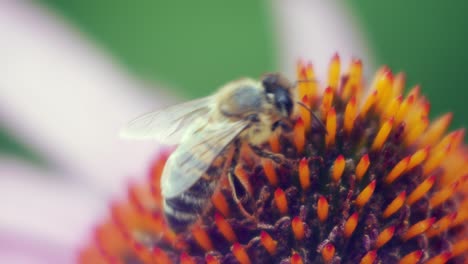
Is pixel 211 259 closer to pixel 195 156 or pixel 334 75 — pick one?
pixel 195 156

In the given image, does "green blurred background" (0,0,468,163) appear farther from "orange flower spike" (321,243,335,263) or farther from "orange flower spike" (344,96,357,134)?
"orange flower spike" (321,243,335,263)

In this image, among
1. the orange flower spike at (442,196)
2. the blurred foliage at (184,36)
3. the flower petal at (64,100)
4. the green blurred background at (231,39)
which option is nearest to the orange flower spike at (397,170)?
the orange flower spike at (442,196)

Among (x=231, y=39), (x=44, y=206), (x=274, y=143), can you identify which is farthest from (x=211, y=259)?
(x=231, y=39)

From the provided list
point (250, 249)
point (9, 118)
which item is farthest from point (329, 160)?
point (9, 118)

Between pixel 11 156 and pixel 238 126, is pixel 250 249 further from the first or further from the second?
pixel 11 156

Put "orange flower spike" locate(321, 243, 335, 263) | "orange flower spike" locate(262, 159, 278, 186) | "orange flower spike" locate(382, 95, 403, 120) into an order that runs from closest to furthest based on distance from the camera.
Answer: "orange flower spike" locate(321, 243, 335, 263) < "orange flower spike" locate(262, 159, 278, 186) < "orange flower spike" locate(382, 95, 403, 120)

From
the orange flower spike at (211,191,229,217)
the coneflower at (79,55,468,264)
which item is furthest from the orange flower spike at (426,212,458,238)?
the orange flower spike at (211,191,229,217)
